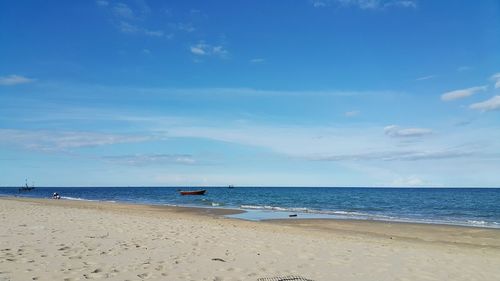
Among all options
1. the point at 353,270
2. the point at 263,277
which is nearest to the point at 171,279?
the point at 263,277

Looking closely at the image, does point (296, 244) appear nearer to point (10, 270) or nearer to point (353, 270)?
point (353, 270)

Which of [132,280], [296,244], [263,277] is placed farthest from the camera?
[296,244]

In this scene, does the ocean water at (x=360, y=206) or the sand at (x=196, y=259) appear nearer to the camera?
the sand at (x=196, y=259)

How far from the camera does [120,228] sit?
43.1ft

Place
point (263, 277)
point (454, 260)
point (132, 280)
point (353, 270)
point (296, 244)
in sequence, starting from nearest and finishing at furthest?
point (132, 280)
point (263, 277)
point (353, 270)
point (454, 260)
point (296, 244)

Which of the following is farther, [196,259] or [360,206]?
[360,206]

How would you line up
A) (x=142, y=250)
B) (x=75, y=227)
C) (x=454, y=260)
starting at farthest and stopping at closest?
(x=75, y=227)
(x=454, y=260)
(x=142, y=250)

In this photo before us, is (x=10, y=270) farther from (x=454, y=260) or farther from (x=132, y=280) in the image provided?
(x=454, y=260)

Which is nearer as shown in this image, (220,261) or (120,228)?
(220,261)

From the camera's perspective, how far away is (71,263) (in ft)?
24.3

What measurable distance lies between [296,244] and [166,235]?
12.8 feet

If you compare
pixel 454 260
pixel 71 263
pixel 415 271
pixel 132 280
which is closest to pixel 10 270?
pixel 71 263

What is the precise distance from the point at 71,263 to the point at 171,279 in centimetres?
214

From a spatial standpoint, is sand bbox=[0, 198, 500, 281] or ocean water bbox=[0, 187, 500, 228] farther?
ocean water bbox=[0, 187, 500, 228]
